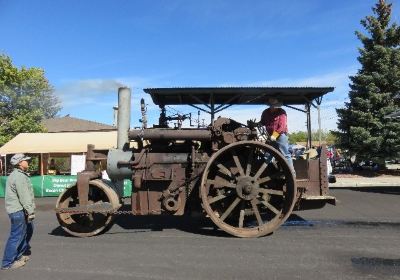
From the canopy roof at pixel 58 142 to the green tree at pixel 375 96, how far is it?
43.7 feet

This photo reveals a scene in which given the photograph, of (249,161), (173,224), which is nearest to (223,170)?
(249,161)

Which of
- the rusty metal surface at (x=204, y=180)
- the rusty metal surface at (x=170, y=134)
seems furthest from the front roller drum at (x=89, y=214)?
the rusty metal surface at (x=170, y=134)

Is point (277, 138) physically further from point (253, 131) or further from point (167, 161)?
point (167, 161)

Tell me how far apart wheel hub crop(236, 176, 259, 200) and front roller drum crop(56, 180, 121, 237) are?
2035 millimetres

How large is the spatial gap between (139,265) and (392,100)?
2222 cm

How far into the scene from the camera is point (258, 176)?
7387mm

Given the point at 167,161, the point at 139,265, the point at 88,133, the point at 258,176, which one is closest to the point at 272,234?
the point at 258,176

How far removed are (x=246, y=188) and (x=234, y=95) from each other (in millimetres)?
4859

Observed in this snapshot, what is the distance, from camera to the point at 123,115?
7938 millimetres

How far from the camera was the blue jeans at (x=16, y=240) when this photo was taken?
5.64 metres

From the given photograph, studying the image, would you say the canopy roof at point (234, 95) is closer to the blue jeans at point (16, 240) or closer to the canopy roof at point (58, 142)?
the blue jeans at point (16, 240)

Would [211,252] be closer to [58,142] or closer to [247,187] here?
[247,187]

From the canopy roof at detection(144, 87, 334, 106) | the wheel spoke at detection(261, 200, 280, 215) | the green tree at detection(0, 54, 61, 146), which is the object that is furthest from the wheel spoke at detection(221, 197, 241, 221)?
the green tree at detection(0, 54, 61, 146)

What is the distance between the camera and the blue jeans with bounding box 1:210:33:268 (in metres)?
5.64
